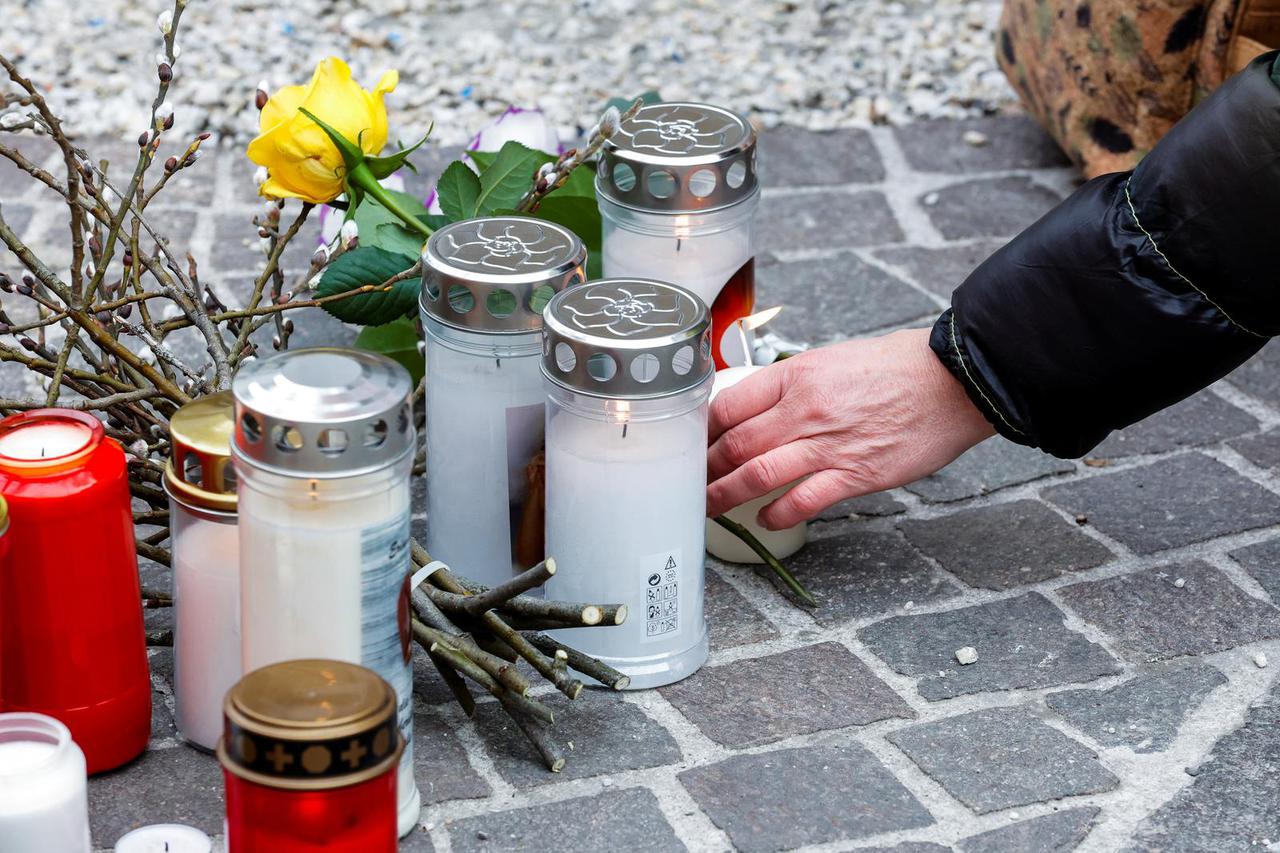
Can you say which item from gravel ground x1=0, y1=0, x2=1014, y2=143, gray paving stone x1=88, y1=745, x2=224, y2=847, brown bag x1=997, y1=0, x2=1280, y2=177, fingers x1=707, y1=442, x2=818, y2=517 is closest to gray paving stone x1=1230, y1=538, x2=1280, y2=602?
fingers x1=707, y1=442, x2=818, y2=517

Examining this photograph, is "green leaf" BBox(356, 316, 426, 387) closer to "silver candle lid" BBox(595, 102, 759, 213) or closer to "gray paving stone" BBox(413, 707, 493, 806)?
"silver candle lid" BBox(595, 102, 759, 213)

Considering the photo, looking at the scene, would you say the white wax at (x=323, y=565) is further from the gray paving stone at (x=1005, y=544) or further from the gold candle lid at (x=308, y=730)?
the gray paving stone at (x=1005, y=544)

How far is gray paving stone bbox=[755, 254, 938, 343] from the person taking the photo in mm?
2066

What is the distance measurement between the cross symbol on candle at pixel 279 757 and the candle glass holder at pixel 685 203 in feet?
2.25

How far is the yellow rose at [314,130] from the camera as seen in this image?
4.49ft

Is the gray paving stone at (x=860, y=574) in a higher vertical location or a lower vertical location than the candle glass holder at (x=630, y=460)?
lower

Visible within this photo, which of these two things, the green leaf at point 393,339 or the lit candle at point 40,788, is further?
the green leaf at point 393,339

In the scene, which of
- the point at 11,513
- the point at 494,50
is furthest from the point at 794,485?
the point at 494,50

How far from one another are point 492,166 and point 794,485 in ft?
1.47

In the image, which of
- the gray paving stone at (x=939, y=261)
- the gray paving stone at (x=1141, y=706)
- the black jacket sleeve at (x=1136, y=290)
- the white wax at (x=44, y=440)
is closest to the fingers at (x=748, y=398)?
the black jacket sleeve at (x=1136, y=290)

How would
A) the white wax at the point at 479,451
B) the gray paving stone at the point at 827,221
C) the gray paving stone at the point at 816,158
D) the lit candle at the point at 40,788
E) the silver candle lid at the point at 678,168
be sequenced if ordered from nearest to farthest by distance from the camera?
the lit candle at the point at 40,788
the white wax at the point at 479,451
the silver candle lid at the point at 678,168
the gray paving stone at the point at 827,221
the gray paving stone at the point at 816,158

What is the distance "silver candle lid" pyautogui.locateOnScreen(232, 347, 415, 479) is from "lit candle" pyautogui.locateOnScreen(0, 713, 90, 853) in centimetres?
24

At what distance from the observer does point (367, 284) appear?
4.78 feet

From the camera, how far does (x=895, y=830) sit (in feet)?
3.89
